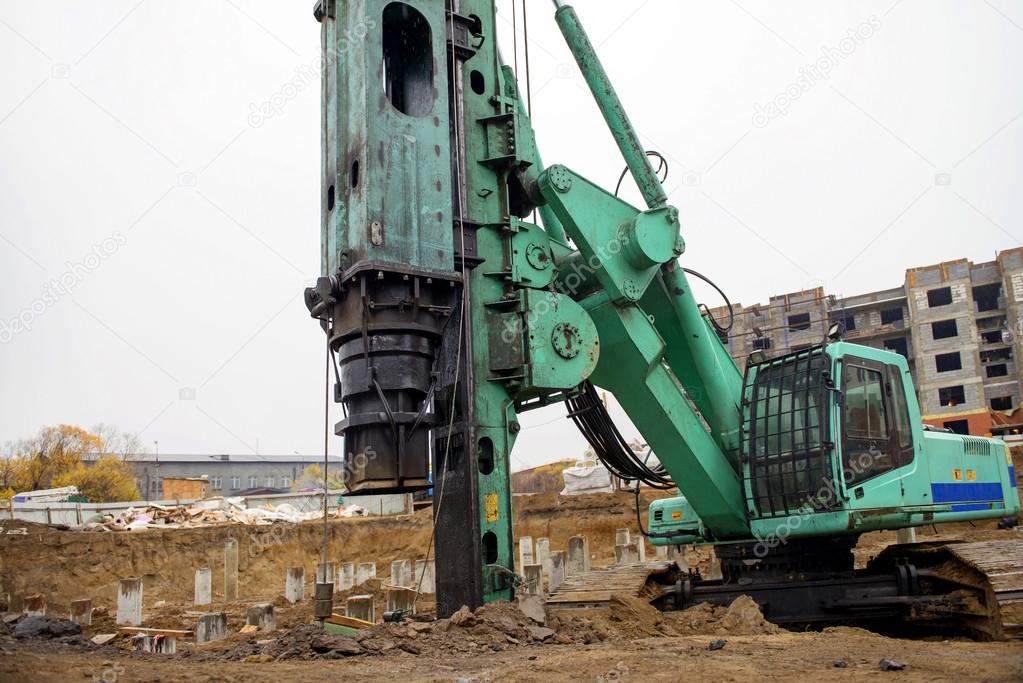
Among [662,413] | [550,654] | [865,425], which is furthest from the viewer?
[662,413]

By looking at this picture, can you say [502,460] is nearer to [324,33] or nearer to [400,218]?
[400,218]

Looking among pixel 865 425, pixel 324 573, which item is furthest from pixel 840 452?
pixel 324 573

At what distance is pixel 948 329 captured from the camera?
4862 cm

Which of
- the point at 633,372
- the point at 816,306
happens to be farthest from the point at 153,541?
the point at 816,306

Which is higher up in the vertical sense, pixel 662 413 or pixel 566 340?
pixel 566 340

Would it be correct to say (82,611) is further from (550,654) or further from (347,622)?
(550,654)

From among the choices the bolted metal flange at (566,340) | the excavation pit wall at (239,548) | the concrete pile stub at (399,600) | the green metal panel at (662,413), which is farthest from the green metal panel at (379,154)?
the excavation pit wall at (239,548)

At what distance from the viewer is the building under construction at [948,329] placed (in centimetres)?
4675

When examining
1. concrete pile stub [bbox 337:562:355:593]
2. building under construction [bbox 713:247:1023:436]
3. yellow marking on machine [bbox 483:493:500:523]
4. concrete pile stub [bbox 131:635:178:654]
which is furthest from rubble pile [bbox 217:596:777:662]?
building under construction [bbox 713:247:1023:436]

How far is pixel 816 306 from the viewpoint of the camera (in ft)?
171

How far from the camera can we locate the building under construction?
46.8m

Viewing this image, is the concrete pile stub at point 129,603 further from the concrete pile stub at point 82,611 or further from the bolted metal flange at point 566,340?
the bolted metal flange at point 566,340

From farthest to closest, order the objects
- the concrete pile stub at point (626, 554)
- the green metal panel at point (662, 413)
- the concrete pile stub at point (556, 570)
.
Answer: the concrete pile stub at point (626, 554), the concrete pile stub at point (556, 570), the green metal panel at point (662, 413)

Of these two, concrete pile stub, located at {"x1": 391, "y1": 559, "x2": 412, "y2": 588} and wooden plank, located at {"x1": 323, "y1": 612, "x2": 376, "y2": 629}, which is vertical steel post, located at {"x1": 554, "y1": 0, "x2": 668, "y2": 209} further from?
concrete pile stub, located at {"x1": 391, "y1": 559, "x2": 412, "y2": 588}
